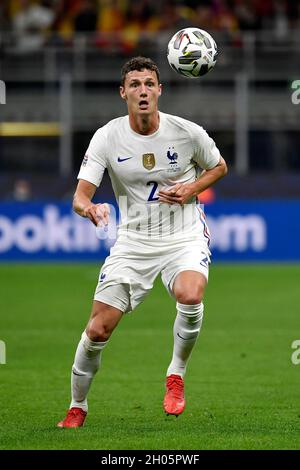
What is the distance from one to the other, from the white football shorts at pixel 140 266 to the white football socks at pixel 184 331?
0.23 m

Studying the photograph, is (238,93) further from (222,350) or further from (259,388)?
(259,388)

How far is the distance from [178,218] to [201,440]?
1.83 meters

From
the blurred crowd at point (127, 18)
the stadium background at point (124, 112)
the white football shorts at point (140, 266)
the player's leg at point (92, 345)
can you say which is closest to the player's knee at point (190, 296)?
the white football shorts at point (140, 266)

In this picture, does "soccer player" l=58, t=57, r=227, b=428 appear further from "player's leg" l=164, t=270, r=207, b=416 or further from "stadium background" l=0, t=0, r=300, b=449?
"stadium background" l=0, t=0, r=300, b=449

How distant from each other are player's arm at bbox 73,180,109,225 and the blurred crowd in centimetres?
1430

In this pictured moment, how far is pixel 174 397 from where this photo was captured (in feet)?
26.9

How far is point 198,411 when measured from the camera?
29.4 ft

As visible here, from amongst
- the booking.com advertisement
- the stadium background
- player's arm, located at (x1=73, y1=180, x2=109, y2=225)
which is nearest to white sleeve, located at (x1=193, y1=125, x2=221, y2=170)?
player's arm, located at (x1=73, y1=180, x2=109, y2=225)

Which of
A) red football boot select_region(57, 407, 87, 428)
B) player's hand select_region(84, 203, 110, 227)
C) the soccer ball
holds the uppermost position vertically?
the soccer ball

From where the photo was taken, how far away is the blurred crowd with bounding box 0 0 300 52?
22625 millimetres

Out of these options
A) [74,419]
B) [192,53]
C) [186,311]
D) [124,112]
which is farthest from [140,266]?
[124,112]

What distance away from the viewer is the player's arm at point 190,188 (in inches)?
320

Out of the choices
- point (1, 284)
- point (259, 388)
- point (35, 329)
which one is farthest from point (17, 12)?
point (259, 388)

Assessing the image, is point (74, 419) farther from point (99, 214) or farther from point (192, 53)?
point (192, 53)
